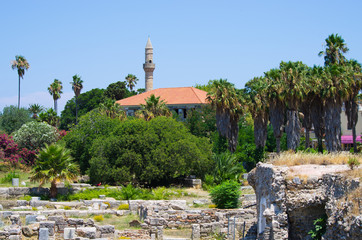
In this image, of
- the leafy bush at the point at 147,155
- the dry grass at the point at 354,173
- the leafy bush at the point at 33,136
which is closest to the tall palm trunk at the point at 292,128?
the leafy bush at the point at 147,155

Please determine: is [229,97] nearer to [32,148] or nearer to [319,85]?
[319,85]

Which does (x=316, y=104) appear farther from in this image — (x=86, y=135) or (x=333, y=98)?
(x=86, y=135)

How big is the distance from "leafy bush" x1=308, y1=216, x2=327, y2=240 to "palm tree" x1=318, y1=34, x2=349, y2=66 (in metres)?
41.1

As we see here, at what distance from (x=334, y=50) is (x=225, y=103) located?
52.0 ft

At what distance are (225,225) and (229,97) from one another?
26.2 meters

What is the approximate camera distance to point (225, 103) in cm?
4619

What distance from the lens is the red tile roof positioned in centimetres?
6750

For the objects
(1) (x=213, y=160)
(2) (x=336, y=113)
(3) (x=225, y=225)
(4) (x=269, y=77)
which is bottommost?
(3) (x=225, y=225)

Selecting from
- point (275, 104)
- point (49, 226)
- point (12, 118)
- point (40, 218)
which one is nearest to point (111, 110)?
point (12, 118)

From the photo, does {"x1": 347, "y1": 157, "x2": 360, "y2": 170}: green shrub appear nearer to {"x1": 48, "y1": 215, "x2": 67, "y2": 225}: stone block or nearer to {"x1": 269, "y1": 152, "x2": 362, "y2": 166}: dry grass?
{"x1": 269, "y1": 152, "x2": 362, "y2": 166}: dry grass

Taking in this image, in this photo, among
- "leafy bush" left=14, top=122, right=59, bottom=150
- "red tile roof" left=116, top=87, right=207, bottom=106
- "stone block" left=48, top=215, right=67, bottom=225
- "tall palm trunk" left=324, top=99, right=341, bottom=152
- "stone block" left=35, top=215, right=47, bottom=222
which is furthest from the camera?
"red tile roof" left=116, top=87, right=207, bottom=106

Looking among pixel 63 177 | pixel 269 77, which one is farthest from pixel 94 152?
pixel 269 77

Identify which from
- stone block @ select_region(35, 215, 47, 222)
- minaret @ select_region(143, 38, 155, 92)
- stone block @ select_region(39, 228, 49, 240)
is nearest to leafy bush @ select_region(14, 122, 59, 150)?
stone block @ select_region(35, 215, 47, 222)

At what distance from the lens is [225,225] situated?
21.6 metres
